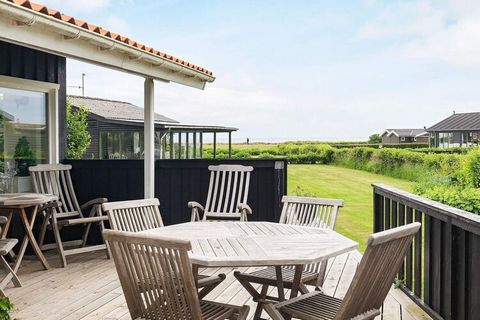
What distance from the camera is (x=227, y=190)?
5570 mm

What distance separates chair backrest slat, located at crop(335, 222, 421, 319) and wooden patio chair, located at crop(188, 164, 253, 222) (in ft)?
10.0

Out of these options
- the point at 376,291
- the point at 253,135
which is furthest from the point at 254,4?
the point at 376,291

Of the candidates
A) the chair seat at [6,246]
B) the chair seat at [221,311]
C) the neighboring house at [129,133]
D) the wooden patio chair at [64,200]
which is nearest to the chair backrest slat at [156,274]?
the chair seat at [221,311]

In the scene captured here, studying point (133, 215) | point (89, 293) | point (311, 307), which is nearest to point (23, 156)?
point (89, 293)

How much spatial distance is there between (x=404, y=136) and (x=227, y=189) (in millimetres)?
55837

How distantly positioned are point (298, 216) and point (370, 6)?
1064 inches

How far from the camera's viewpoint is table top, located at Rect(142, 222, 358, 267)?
7.88ft

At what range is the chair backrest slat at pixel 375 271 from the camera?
2020 mm

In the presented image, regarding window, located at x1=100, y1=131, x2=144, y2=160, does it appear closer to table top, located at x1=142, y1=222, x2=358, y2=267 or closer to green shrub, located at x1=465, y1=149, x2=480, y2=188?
green shrub, located at x1=465, y1=149, x2=480, y2=188

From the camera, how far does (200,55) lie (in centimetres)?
3350

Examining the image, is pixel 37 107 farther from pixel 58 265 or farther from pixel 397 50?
pixel 397 50

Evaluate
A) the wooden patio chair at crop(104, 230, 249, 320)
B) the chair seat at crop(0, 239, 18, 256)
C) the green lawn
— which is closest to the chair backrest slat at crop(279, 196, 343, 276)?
the wooden patio chair at crop(104, 230, 249, 320)

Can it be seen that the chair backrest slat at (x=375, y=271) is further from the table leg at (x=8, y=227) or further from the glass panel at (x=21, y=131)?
the glass panel at (x=21, y=131)

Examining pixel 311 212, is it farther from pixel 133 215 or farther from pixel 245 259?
pixel 245 259
